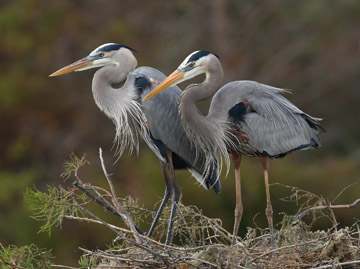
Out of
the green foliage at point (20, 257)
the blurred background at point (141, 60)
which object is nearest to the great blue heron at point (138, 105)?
the green foliage at point (20, 257)

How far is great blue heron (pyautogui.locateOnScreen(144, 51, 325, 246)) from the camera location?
6.20 meters

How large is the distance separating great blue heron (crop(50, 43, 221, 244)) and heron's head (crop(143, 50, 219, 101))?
15.7 inches

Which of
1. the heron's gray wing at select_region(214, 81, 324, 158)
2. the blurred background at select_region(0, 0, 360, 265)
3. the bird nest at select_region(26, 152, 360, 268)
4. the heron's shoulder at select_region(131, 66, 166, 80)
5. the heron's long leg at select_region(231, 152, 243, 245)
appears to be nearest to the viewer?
the bird nest at select_region(26, 152, 360, 268)

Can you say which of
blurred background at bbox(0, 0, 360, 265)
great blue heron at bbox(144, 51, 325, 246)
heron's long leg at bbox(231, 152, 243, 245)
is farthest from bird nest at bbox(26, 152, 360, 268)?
blurred background at bbox(0, 0, 360, 265)

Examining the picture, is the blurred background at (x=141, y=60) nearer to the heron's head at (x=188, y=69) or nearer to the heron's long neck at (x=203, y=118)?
the heron's long neck at (x=203, y=118)

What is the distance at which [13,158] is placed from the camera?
17.2 m

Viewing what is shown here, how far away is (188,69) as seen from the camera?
617 cm

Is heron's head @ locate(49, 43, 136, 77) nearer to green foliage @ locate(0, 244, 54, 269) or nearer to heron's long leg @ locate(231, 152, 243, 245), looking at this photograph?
heron's long leg @ locate(231, 152, 243, 245)

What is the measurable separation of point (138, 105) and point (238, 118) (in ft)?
2.49

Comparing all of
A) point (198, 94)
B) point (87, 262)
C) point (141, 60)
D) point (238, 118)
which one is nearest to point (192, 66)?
point (198, 94)

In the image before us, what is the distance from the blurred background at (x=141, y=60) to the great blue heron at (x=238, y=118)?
29.2 ft

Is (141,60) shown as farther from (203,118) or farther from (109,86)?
(203,118)

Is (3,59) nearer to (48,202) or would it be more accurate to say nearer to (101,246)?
(101,246)

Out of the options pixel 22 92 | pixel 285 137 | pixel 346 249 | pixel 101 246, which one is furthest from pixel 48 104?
pixel 346 249
